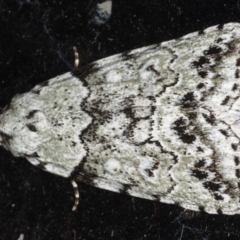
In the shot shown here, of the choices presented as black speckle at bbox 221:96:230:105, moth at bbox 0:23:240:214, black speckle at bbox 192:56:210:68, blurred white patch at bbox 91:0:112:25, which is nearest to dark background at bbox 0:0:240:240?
blurred white patch at bbox 91:0:112:25

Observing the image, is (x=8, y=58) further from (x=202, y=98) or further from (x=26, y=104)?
(x=202, y=98)

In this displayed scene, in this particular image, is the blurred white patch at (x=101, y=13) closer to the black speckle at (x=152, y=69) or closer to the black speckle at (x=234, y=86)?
the black speckle at (x=152, y=69)

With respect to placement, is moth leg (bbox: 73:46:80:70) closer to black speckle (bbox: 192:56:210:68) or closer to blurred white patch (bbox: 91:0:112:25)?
blurred white patch (bbox: 91:0:112:25)

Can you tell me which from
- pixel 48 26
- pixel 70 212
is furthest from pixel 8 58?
pixel 70 212

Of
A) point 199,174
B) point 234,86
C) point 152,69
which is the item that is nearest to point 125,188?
point 199,174

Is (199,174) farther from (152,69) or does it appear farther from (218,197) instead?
(152,69)

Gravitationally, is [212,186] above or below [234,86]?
below

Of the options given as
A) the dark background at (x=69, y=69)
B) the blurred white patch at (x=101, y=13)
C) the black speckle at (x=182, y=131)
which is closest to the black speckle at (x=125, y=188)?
the dark background at (x=69, y=69)
